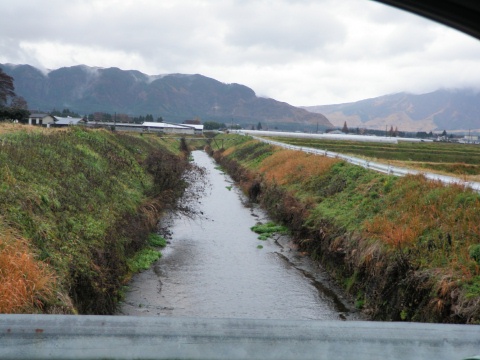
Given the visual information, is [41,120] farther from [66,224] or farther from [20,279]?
[20,279]

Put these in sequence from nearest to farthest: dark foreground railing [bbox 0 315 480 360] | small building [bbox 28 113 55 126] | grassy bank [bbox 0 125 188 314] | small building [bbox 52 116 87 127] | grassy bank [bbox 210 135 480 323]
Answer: dark foreground railing [bbox 0 315 480 360]
grassy bank [bbox 0 125 188 314]
grassy bank [bbox 210 135 480 323]
small building [bbox 28 113 55 126]
small building [bbox 52 116 87 127]

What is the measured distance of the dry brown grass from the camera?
248 inches

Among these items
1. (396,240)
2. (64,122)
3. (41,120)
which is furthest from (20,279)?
(64,122)

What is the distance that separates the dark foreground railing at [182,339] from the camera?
2.63 meters

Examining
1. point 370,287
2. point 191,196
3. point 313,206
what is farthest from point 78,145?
point 370,287

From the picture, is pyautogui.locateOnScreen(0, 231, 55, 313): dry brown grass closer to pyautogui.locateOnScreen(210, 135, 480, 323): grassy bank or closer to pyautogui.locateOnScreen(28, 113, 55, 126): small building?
pyautogui.locateOnScreen(210, 135, 480, 323): grassy bank

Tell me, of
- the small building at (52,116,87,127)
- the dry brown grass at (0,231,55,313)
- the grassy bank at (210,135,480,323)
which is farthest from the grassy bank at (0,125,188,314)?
the small building at (52,116,87,127)

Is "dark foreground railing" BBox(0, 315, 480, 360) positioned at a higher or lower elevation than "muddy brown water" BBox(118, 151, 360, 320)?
higher

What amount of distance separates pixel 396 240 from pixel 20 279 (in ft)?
27.3

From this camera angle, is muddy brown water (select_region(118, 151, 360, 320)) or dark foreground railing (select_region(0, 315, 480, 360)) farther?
muddy brown water (select_region(118, 151, 360, 320))

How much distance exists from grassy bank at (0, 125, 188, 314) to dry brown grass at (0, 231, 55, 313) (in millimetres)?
13

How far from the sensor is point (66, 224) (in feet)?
37.1

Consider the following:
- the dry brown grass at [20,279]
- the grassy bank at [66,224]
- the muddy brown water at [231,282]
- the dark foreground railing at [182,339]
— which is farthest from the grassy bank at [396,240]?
the dry brown grass at [20,279]

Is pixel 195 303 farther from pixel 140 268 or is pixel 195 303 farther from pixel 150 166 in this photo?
pixel 150 166
